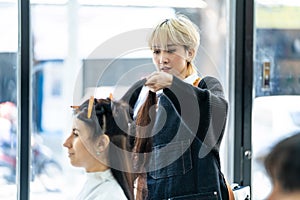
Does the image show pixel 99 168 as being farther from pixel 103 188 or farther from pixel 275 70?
pixel 275 70

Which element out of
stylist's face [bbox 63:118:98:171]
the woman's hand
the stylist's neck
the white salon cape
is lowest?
the white salon cape

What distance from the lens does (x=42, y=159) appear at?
285cm

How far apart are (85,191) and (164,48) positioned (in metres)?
0.64

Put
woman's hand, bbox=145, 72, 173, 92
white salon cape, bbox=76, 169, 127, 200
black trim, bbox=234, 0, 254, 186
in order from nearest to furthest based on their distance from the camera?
1. white salon cape, bbox=76, 169, 127, 200
2. woman's hand, bbox=145, 72, 173, 92
3. black trim, bbox=234, 0, 254, 186

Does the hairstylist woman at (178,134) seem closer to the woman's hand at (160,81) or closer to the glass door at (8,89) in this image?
the woman's hand at (160,81)

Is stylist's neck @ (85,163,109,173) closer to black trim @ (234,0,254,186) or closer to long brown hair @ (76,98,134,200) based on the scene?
long brown hair @ (76,98,134,200)

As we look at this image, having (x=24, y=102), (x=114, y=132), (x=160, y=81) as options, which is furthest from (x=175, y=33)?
(x=24, y=102)

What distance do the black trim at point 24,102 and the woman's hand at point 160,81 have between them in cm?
86

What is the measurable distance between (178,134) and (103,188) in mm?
384

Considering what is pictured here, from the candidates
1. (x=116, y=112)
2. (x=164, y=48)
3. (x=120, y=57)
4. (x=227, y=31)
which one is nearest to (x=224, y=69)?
(x=227, y=31)

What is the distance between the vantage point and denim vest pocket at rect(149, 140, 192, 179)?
7.06 ft

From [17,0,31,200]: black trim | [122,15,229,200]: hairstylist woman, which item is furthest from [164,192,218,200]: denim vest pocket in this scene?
[17,0,31,200]: black trim

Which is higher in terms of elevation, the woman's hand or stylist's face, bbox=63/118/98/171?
the woman's hand

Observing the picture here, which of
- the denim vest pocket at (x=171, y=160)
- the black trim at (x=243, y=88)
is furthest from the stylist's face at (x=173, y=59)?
the black trim at (x=243, y=88)
